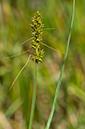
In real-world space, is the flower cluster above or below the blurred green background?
above

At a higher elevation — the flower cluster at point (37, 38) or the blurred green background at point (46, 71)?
the flower cluster at point (37, 38)

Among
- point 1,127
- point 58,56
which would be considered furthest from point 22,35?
point 1,127

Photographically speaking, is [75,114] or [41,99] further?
[41,99]

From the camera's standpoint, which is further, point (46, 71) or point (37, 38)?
point (46, 71)

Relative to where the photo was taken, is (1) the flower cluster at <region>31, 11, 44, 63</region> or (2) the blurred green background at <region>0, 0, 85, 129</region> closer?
(1) the flower cluster at <region>31, 11, 44, 63</region>

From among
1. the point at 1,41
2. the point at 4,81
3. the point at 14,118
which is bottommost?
the point at 14,118

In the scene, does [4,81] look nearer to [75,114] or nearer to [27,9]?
[75,114]

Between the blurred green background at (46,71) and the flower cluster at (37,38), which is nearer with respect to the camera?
the flower cluster at (37,38)

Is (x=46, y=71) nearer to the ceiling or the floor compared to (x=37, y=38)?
nearer to the floor
